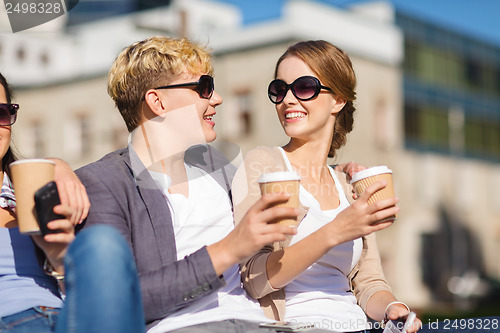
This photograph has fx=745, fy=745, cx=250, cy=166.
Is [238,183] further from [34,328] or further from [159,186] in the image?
[34,328]

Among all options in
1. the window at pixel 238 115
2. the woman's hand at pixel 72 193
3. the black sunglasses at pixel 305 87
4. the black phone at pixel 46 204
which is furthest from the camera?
the window at pixel 238 115

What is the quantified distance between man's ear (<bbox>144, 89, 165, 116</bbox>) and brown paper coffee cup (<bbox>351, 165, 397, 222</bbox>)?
0.99 m

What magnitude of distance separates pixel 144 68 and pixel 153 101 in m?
0.15

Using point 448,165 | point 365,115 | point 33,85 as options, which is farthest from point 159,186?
point 448,165

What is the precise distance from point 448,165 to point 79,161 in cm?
1516

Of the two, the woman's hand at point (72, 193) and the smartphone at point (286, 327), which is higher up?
the woman's hand at point (72, 193)

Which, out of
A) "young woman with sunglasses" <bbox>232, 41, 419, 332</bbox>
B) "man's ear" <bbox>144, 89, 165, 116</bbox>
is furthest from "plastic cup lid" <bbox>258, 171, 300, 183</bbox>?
"man's ear" <bbox>144, 89, 165, 116</bbox>

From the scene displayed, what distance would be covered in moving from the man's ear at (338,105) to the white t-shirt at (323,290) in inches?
19.0

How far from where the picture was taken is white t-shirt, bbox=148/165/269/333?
297 cm

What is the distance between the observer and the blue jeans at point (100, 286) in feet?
7.16

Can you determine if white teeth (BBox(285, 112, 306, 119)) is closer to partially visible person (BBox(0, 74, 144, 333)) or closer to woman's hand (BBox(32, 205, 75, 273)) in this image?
partially visible person (BBox(0, 74, 144, 333))

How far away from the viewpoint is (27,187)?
2.59 m

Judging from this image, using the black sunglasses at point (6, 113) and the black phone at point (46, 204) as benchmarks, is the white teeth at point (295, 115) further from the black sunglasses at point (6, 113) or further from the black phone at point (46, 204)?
the black phone at point (46, 204)

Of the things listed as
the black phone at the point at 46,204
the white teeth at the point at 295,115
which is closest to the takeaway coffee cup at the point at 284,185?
the black phone at the point at 46,204
